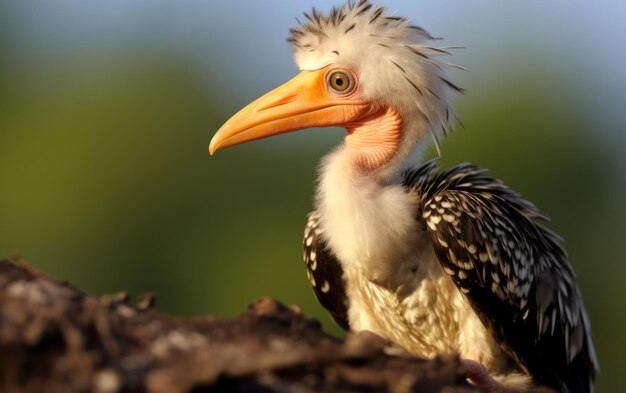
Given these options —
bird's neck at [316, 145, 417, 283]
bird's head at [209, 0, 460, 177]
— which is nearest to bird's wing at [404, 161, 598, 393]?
bird's neck at [316, 145, 417, 283]

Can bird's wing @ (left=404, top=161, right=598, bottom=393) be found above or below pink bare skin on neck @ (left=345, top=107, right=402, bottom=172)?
below

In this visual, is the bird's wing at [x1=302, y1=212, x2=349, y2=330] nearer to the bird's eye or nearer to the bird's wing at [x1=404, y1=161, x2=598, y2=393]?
the bird's wing at [x1=404, y1=161, x2=598, y2=393]

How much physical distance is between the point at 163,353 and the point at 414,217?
4.35m

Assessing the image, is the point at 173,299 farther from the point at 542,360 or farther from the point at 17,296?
the point at 17,296

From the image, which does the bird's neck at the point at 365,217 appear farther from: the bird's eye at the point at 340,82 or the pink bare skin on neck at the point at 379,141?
the bird's eye at the point at 340,82

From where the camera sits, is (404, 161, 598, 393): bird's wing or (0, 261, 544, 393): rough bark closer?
(0, 261, 544, 393): rough bark

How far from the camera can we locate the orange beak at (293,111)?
28.4ft

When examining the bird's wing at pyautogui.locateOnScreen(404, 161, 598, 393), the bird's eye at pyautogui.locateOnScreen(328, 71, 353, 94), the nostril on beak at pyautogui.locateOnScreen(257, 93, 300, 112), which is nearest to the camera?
the bird's wing at pyautogui.locateOnScreen(404, 161, 598, 393)

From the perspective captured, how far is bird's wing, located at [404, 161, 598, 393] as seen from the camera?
325 inches

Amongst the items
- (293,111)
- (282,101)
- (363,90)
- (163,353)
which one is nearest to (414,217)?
(363,90)

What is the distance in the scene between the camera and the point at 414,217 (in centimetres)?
855

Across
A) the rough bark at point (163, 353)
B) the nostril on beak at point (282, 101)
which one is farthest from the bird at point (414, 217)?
the rough bark at point (163, 353)

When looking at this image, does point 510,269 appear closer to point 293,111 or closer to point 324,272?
point 324,272

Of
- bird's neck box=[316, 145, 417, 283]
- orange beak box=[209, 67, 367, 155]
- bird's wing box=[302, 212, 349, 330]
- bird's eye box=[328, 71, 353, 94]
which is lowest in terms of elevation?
bird's wing box=[302, 212, 349, 330]
